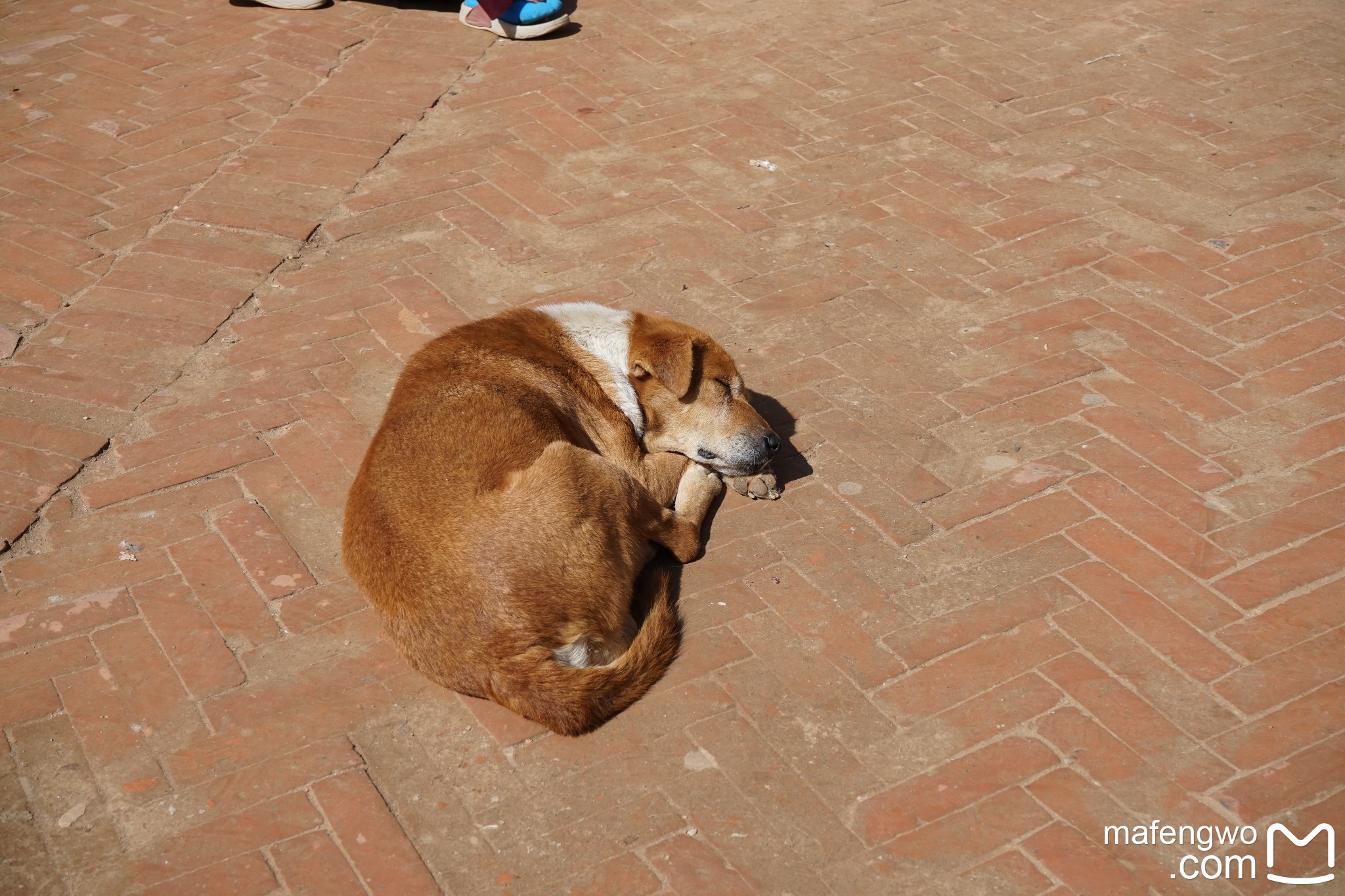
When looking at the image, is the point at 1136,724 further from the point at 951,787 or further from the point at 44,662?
the point at 44,662

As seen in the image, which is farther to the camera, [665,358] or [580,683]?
[665,358]

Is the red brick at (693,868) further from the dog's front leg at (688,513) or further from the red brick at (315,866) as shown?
the dog's front leg at (688,513)

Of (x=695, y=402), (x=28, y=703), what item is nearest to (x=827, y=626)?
(x=695, y=402)

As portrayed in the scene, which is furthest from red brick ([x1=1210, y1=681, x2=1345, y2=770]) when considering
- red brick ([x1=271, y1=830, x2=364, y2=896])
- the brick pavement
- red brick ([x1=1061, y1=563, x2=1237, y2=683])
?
red brick ([x1=271, y1=830, x2=364, y2=896])

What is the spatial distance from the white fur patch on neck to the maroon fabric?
431 centimetres

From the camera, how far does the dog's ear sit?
15.2 feet

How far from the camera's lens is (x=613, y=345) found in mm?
4797

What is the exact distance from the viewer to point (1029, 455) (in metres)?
4.88

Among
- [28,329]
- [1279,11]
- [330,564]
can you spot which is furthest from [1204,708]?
[1279,11]

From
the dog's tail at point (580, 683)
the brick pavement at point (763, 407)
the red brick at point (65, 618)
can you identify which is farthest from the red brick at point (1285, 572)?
the red brick at point (65, 618)

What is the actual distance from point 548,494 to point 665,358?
3.25 feet

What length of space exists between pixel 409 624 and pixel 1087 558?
100 inches

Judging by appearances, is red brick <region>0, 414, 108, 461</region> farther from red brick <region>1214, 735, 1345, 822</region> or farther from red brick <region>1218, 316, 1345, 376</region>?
red brick <region>1218, 316, 1345, 376</region>

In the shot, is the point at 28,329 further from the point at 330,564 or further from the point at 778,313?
the point at 778,313
